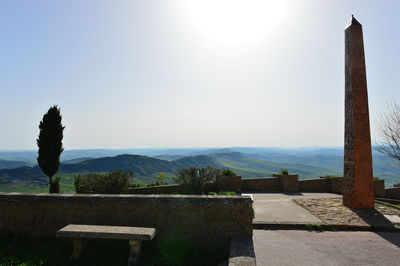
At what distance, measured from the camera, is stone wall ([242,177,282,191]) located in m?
13.2

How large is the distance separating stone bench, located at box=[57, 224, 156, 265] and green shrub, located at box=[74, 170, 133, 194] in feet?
15.3

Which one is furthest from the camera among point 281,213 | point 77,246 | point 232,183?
point 232,183

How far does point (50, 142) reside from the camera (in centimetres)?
1455

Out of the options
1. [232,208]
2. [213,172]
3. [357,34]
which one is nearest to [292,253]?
[232,208]

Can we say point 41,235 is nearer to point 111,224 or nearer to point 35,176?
point 111,224

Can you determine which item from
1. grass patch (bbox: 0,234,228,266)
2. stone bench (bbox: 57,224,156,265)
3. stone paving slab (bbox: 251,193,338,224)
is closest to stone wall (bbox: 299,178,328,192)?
stone paving slab (bbox: 251,193,338,224)

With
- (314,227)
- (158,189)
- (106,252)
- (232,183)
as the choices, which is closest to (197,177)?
(158,189)

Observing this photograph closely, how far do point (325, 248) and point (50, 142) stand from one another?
616 inches

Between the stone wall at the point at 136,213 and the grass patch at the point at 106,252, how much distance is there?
0.21 metres

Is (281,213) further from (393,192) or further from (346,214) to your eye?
(393,192)

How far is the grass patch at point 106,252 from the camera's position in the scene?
4.33 meters

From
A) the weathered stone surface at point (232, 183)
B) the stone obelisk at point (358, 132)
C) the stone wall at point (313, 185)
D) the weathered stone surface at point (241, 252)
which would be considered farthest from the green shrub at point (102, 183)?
the stone wall at point (313, 185)

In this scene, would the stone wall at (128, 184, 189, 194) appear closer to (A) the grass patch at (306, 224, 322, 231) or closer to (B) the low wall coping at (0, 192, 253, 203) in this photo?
(B) the low wall coping at (0, 192, 253, 203)

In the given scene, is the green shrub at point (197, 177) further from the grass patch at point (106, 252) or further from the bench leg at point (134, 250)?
the bench leg at point (134, 250)
